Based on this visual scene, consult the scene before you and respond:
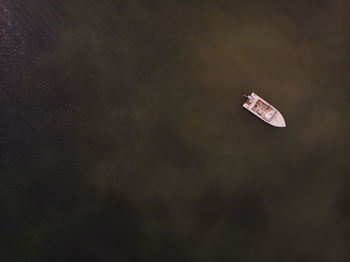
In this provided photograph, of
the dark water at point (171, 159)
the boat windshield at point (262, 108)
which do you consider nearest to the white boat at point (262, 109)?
the boat windshield at point (262, 108)

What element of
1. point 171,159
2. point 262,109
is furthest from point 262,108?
point 171,159

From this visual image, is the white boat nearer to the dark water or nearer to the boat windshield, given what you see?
the boat windshield

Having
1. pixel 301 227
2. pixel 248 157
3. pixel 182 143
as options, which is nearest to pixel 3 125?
pixel 182 143

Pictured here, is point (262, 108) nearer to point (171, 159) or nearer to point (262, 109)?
point (262, 109)

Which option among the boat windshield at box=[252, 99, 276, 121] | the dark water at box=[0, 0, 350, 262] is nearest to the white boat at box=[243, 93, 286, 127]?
the boat windshield at box=[252, 99, 276, 121]

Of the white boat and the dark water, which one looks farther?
the dark water
